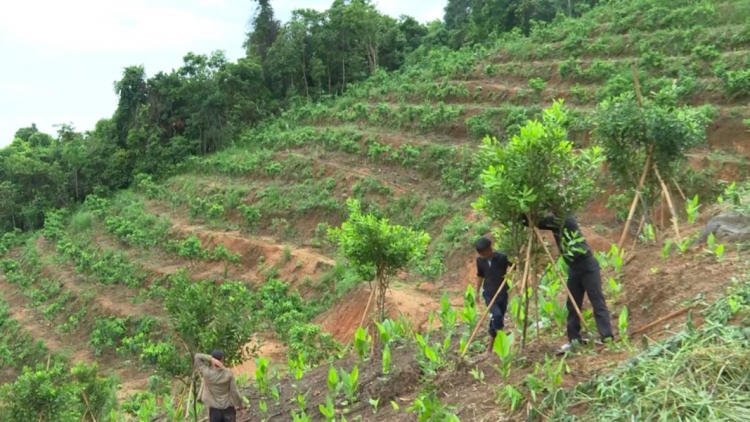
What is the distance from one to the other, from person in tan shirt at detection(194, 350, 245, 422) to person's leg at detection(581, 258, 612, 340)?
157 inches

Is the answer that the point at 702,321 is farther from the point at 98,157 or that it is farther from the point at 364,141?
the point at 98,157

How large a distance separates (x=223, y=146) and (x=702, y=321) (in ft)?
92.2

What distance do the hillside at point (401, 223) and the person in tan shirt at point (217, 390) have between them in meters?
0.66

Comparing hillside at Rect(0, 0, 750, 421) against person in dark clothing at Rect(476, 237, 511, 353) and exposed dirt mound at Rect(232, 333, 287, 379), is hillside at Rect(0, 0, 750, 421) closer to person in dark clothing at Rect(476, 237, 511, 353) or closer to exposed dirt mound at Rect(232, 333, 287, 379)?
exposed dirt mound at Rect(232, 333, 287, 379)

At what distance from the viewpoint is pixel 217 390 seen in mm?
6828

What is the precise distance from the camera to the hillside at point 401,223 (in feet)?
18.5

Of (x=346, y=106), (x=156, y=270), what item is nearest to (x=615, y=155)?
(x=156, y=270)

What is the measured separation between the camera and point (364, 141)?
2344 cm

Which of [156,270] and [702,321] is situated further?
[156,270]

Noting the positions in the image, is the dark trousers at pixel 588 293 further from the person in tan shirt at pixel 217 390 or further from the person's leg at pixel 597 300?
the person in tan shirt at pixel 217 390

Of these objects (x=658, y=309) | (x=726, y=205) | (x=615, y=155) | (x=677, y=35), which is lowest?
(x=658, y=309)

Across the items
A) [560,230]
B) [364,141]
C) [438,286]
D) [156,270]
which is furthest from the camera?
[364,141]

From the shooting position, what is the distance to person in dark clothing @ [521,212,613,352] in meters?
5.42

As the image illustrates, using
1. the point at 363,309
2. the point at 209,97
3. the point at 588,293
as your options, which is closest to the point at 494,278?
the point at 588,293
